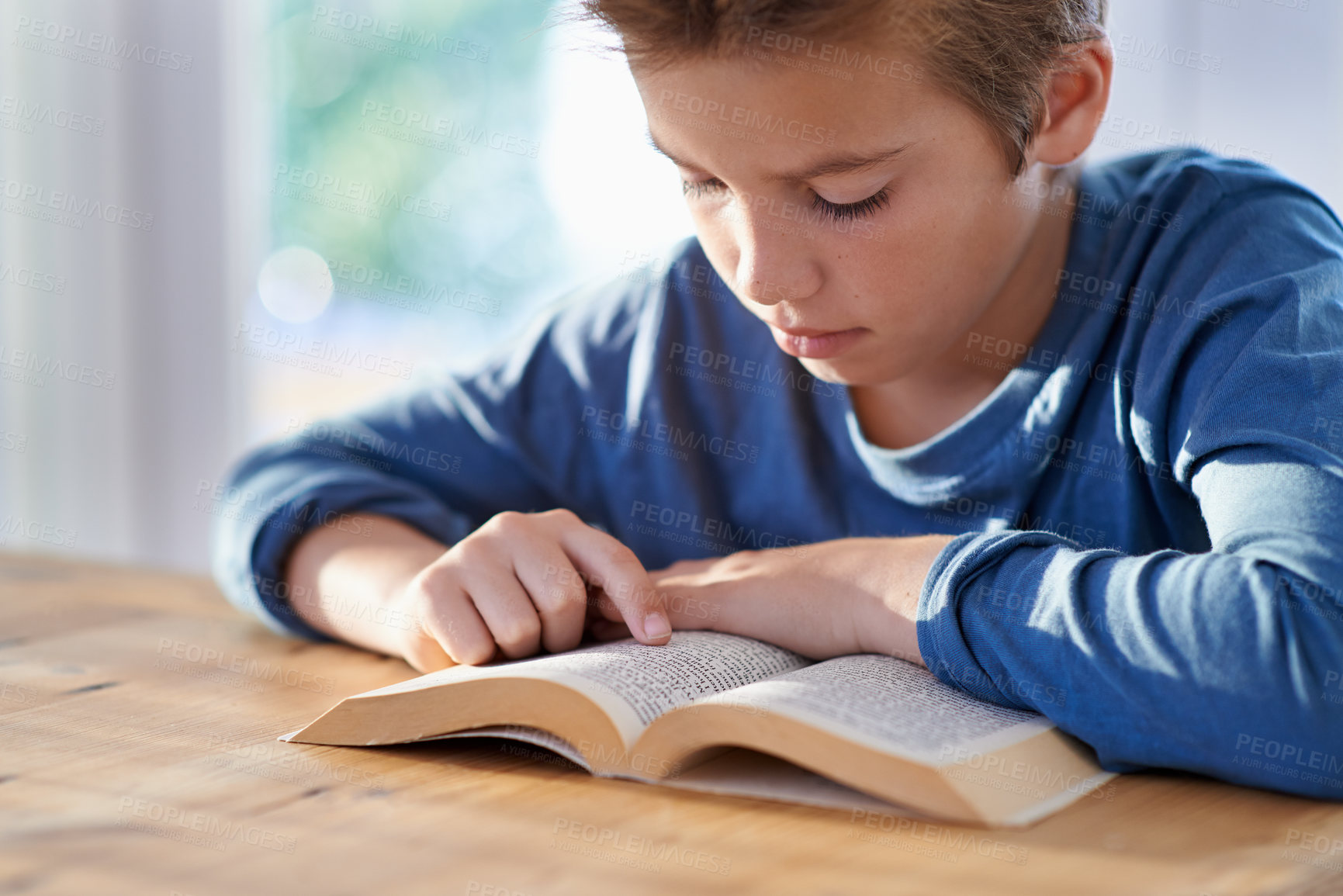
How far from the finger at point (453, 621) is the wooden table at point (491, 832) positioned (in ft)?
0.29

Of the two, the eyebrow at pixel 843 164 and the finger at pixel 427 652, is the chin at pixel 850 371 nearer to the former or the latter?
the eyebrow at pixel 843 164

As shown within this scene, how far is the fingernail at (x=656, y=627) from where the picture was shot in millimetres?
759

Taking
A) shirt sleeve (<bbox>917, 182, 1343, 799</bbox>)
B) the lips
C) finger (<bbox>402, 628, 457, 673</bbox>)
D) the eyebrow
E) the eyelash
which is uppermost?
the eyebrow

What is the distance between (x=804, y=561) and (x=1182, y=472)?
0.84ft

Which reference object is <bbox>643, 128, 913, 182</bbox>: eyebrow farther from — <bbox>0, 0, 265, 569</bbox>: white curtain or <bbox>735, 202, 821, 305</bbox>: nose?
<bbox>0, 0, 265, 569</bbox>: white curtain

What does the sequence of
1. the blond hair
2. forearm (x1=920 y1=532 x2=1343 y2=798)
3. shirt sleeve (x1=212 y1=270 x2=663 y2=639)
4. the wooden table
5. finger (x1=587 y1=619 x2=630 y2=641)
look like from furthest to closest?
shirt sleeve (x1=212 y1=270 x2=663 y2=639) → finger (x1=587 y1=619 x2=630 y2=641) → the blond hair → forearm (x1=920 y1=532 x2=1343 y2=798) → the wooden table

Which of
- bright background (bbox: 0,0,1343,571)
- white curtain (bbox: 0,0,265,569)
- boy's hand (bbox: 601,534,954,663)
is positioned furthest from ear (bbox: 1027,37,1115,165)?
white curtain (bbox: 0,0,265,569)

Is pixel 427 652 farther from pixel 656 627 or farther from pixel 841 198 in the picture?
pixel 841 198

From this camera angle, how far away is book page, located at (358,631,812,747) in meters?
0.63

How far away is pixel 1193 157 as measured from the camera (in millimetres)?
972

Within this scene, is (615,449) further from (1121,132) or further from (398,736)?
(1121,132)

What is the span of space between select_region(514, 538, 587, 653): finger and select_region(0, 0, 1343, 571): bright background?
1.17 meters

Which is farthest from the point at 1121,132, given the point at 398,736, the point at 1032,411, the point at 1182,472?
the point at 398,736

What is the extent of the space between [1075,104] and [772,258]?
297 millimetres
